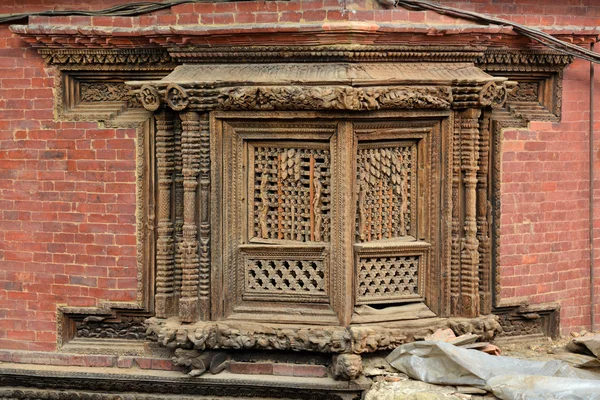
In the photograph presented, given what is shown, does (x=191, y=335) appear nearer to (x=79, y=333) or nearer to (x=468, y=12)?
(x=79, y=333)

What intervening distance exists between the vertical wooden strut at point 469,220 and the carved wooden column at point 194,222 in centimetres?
211

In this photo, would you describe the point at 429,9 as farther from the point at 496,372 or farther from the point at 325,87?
the point at 496,372

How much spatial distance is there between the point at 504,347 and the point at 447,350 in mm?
1301

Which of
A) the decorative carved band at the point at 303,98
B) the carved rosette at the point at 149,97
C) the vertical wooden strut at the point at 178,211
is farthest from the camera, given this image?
the vertical wooden strut at the point at 178,211

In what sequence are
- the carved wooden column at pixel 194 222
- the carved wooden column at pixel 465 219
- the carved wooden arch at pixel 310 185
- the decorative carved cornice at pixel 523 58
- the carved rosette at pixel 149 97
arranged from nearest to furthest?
the carved wooden arch at pixel 310 185, the carved rosette at pixel 149 97, the carved wooden column at pixel 194 222, the carved wooden column at pixel 465 219, the decorative carved cornice at pixel 523 58

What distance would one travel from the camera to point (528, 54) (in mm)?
10625

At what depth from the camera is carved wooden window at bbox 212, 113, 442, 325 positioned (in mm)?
10039

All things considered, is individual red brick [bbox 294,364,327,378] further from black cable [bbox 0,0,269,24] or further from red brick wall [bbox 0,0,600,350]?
black cable [bbox 0,0,269,24]

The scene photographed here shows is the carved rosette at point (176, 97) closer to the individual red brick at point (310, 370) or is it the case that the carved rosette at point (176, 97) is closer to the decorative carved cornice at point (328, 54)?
the decorative carved cornice at point (328, 54)

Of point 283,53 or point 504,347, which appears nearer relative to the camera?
point 283,53

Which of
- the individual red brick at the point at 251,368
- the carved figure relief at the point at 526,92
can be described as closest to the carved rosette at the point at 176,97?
the individual red brick at the point at 251,368

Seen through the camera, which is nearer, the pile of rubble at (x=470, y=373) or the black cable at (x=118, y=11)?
the pile of rubble at (x=470, y=373)

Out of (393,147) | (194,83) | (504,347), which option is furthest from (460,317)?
(194,83)

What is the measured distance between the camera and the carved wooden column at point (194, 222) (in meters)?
10.1
